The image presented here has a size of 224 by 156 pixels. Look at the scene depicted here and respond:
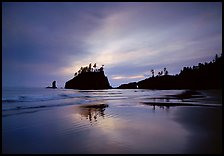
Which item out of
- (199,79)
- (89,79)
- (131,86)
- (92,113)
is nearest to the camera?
(92,113)

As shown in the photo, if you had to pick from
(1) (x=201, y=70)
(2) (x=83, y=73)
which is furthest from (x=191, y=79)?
(2) (x=83, y=73)

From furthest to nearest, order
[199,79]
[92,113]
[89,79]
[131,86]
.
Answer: [131,86] < [89,79] < [199,79] < [92,113]

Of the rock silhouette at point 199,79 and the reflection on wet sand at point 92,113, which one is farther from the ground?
the rock silhouette at point 199,79

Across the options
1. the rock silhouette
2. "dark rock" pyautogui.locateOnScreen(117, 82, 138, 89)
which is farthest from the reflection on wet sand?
"dark rock" pyautogui.locateOnScreen(117, 82, 138, 89)

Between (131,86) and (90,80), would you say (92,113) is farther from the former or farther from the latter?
(131,86)

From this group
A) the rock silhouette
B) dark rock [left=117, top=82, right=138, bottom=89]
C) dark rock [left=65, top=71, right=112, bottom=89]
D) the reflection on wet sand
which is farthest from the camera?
dark rock [left=117, top=82, right=138, bottom=89]

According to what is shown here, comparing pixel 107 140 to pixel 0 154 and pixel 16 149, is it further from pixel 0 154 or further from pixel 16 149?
pixel 0 154

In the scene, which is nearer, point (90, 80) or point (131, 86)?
point (90, 80)

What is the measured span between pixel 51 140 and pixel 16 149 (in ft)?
3.31

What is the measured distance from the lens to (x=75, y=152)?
13.7 feet

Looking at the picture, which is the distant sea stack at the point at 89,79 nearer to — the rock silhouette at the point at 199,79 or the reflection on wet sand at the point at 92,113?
the rock silhouette at the point at 199,79

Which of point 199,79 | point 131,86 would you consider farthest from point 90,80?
point 199,79

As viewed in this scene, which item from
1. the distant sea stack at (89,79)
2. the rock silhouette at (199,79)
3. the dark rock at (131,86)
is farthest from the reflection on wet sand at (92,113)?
the dark rock at (131,86)

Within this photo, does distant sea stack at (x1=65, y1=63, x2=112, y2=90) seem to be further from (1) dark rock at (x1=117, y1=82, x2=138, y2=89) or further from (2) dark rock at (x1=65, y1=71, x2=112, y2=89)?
(1) dark rock at (x1=117, y1=82, x2=138, y2=89)
